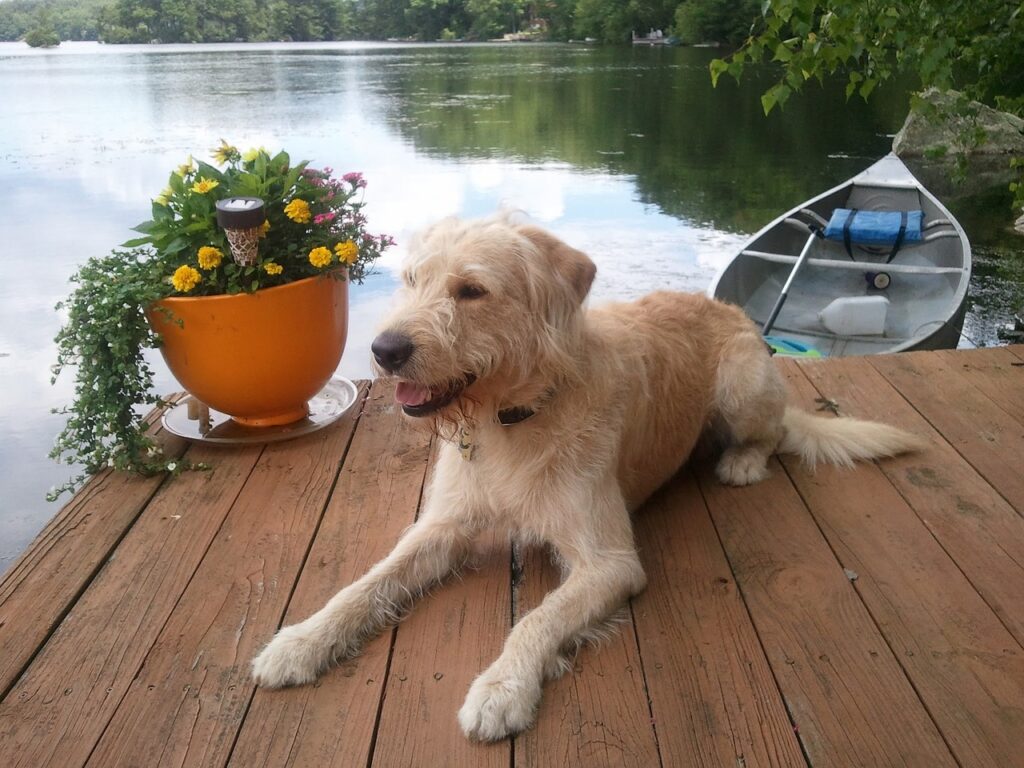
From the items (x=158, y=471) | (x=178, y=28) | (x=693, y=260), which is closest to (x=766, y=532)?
(x=158, y=471)

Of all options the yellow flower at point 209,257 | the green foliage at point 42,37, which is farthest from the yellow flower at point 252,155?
the green foliage at point 42,37

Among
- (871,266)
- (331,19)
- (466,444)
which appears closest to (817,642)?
(466,444)

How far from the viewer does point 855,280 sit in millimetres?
7727

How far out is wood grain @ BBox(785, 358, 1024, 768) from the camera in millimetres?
2025

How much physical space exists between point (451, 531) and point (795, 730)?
1.15 metres

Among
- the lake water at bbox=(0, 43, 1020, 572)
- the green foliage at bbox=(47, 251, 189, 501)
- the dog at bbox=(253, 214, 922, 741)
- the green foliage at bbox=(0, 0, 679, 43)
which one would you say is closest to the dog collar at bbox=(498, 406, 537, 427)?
the dog at bbox=(253, 214, 922, 741)

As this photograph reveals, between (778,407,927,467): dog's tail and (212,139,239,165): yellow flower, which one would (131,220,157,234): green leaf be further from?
(778,407,927,467): dog's tail

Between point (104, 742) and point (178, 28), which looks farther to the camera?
point (178, 28)

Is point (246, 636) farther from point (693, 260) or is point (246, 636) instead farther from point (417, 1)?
point (417, 1)

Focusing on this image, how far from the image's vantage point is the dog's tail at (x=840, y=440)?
334cm

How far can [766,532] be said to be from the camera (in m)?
2.91

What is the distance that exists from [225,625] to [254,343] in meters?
1.31

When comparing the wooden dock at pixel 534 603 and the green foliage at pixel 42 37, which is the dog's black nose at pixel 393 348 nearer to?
the wooden dock at pixel 534 603

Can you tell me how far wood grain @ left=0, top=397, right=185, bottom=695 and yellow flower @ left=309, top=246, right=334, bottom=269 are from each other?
1.07 meters
